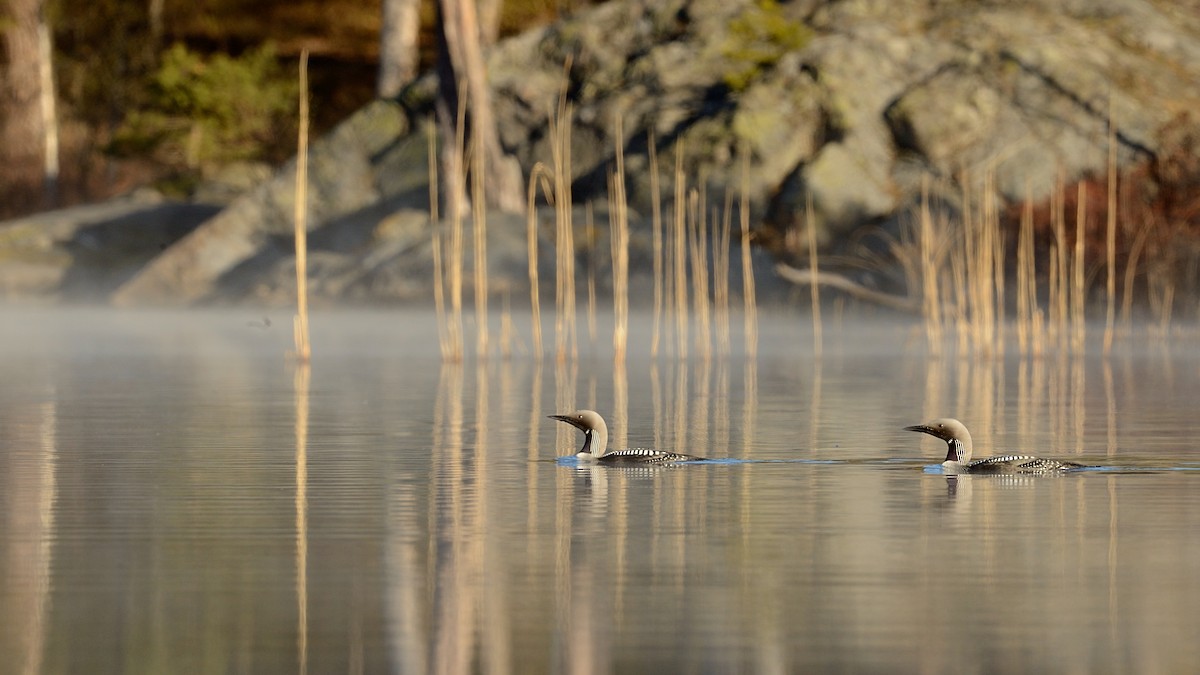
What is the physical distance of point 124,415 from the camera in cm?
1538

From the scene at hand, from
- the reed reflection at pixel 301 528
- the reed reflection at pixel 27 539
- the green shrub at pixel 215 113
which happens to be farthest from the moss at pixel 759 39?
the reed reflection at pixel 27 539

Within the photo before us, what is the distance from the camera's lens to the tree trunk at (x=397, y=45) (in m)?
41.8

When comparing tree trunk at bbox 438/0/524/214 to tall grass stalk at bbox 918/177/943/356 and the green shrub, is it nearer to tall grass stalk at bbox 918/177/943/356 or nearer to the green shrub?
the green shrub

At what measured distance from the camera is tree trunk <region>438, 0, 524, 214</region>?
116 feet

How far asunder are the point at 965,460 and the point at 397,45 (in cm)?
3227

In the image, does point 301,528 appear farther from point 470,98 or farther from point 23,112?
point 23,112

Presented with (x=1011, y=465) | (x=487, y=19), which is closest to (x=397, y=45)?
(x=487, y=19)

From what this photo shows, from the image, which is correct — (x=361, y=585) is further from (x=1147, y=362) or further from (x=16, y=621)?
(x=1147, y=362)

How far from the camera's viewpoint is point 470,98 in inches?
1382

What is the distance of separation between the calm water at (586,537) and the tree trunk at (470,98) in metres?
18.2

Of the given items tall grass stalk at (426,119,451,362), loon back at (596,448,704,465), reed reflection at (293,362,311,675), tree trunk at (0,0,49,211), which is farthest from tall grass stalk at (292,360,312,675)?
tree trunk at (0,0,49,211)

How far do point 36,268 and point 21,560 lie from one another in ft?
110

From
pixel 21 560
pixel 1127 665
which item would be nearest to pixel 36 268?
pixel 21 560

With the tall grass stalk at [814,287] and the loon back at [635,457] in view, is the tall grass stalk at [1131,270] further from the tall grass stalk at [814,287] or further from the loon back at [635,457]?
the loon back at [635,457]
